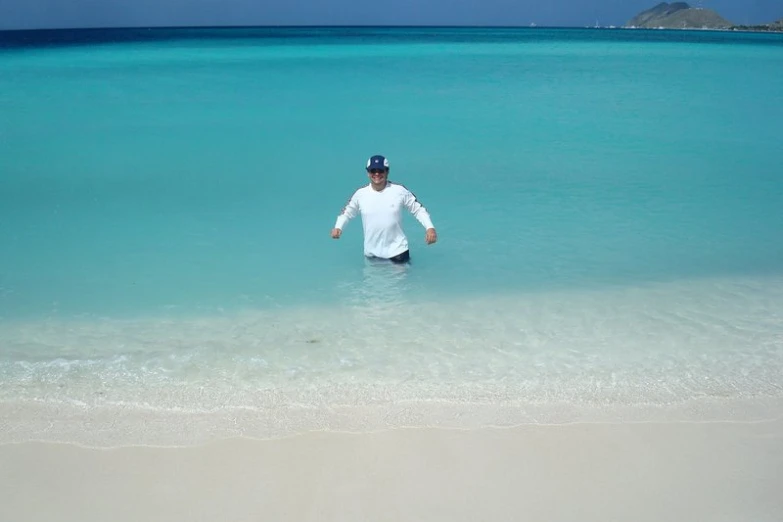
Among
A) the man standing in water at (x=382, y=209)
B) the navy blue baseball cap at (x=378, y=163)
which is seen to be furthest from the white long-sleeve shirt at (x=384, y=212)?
the navy blue baseball cap at (x=378, y=163)

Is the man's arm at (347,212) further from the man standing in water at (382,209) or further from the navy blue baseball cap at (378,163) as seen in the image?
the navy blue baseball cap at (378,163)

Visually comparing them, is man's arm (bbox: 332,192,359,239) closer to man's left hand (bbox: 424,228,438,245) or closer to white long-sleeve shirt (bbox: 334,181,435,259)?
white long-sleeve shirt (bbox: 334,181,435,259)

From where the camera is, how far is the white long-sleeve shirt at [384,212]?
644cm

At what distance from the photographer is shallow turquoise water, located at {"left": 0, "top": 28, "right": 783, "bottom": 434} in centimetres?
581

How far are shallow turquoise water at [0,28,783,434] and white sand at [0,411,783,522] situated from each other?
2.60 ft

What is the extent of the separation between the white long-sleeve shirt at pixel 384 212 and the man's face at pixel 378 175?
90 mm

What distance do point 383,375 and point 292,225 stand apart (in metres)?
4.31

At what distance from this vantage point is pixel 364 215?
261 inches

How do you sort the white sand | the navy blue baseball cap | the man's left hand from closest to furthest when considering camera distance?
the white sand, the navy blue baseball cap, the man's left hand

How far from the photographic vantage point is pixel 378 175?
626 cm

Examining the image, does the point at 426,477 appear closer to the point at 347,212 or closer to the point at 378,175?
the point at 378,175

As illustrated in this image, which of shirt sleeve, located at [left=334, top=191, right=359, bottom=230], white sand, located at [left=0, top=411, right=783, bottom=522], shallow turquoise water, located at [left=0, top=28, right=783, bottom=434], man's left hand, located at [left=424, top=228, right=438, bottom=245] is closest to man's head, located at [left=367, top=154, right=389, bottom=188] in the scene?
shirt sleeve, located at [left=334, top=191, right=359, bottom=230]

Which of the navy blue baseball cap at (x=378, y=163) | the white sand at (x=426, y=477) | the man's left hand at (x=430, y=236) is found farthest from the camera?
the man's left hand at (x=430, y=236)

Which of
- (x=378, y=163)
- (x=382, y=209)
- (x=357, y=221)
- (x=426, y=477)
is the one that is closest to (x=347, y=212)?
(x=382, y=209)
